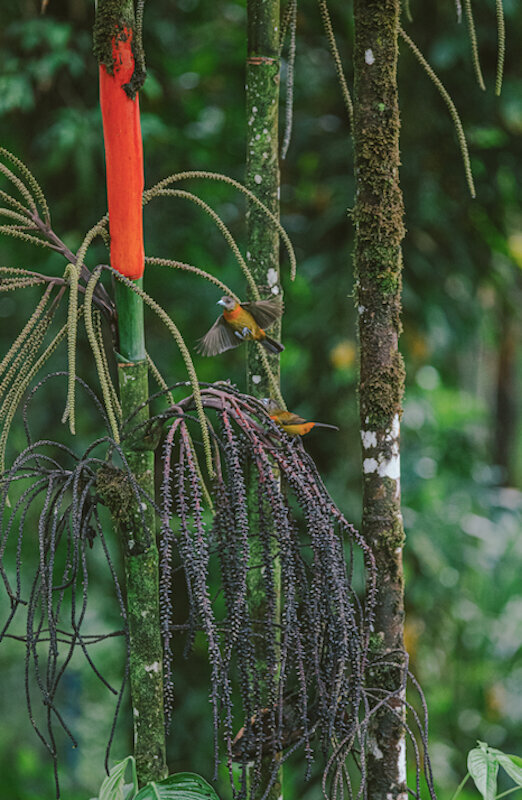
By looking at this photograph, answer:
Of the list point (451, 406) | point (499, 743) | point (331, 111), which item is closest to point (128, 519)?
point (331, 111)

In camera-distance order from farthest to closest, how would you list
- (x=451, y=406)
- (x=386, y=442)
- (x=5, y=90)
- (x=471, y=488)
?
(x=451, y=406) < (x=471, y=488) < (x=5, y=90) < (x=386, y=442)

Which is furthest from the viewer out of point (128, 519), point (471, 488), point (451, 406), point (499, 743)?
point (451, 406)

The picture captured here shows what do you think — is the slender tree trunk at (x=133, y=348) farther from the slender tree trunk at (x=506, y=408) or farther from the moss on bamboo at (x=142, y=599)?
the slender tree trunk at (x=506, y=408)

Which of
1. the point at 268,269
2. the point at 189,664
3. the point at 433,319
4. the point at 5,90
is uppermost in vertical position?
the point at 5,90

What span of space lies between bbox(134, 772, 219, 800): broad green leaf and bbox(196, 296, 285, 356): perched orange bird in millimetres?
473

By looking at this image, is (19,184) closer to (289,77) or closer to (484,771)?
(289,77)

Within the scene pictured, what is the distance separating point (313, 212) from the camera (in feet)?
7.99

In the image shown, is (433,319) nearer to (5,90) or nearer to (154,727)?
(5,90)

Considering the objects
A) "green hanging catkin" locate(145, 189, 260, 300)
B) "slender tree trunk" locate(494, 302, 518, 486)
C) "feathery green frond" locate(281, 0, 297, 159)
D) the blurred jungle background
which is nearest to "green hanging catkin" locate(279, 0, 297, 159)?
"feathery green frond" locate(281, 0, 297, 159)

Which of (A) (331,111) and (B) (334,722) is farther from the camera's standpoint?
(A) (331,111)

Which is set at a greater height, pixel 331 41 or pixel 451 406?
pixel 331 41

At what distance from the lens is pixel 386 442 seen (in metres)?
0.92

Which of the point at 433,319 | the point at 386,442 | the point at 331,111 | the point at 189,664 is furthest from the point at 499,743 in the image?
the point at 386,442

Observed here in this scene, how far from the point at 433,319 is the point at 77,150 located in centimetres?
106
